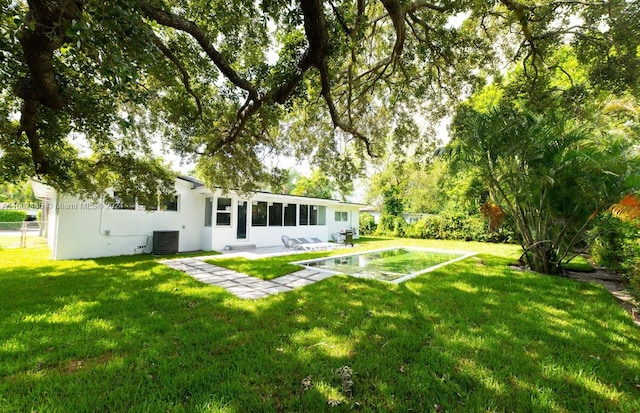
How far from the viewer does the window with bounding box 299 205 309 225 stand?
1675 cm

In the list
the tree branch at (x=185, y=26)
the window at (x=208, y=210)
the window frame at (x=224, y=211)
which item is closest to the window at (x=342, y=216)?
the window frame at (x=224, y=211)

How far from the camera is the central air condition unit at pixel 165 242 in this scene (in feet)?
35.6

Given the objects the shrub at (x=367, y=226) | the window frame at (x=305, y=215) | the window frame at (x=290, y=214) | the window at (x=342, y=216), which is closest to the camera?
the window frame at (x=290, y=214)

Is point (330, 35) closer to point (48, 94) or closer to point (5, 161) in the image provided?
point (48, 94)

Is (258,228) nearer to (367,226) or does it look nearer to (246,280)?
(246,280)

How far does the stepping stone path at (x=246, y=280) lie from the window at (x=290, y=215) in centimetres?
746

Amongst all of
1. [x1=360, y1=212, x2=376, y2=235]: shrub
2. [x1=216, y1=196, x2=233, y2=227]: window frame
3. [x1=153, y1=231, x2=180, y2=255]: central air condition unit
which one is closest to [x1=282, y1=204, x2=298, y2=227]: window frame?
[x1=216, y1=196, x2=233, y2=227]: window frame

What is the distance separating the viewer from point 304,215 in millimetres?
16938

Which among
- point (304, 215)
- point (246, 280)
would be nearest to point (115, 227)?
point (246, 280)

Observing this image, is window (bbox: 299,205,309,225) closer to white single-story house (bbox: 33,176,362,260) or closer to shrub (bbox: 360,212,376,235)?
white single-story house (bbox: 33,176,362,260)

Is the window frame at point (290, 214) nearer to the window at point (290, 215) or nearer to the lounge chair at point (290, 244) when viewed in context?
the window at point (290, 215)

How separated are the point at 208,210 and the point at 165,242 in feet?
8.27

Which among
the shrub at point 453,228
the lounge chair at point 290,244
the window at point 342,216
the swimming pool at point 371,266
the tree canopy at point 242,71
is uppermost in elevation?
the tree canopy at point 242,71

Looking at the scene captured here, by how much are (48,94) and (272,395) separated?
6.09m
